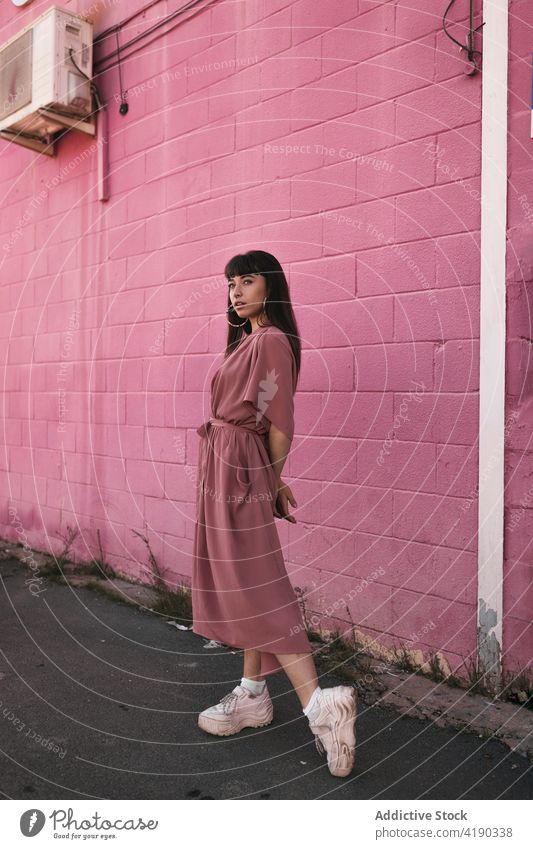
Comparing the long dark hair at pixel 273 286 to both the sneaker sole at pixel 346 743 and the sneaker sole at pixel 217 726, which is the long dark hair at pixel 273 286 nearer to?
the sneaker sole at pixel 346 743

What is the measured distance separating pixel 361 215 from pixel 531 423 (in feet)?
4.01

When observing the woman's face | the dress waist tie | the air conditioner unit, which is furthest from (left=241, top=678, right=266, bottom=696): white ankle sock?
the air conditioner unit

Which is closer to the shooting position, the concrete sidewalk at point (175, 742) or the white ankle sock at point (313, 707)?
the concrete sidewalk at point (175, 742)

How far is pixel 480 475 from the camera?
281 centimetres

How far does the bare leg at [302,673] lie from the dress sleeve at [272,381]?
0.76 meters

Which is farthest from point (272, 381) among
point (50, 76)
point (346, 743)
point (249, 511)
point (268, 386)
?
point (50, 76)

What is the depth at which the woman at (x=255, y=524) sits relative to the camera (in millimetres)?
2359

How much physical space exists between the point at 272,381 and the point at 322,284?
1155 mm

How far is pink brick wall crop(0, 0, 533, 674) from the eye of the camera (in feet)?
9.48

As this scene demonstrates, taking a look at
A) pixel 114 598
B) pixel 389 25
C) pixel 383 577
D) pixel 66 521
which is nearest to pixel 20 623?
pixel 114 598

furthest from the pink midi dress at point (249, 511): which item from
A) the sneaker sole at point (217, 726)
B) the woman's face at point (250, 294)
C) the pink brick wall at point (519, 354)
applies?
the pink brick wall at point (519, 354)

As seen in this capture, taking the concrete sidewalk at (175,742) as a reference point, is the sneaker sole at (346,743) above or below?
above

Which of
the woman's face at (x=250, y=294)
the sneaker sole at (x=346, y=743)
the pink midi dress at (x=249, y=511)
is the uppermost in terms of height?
the woman's face at (x=250, y=294)

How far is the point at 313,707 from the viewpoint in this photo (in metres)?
2.30
